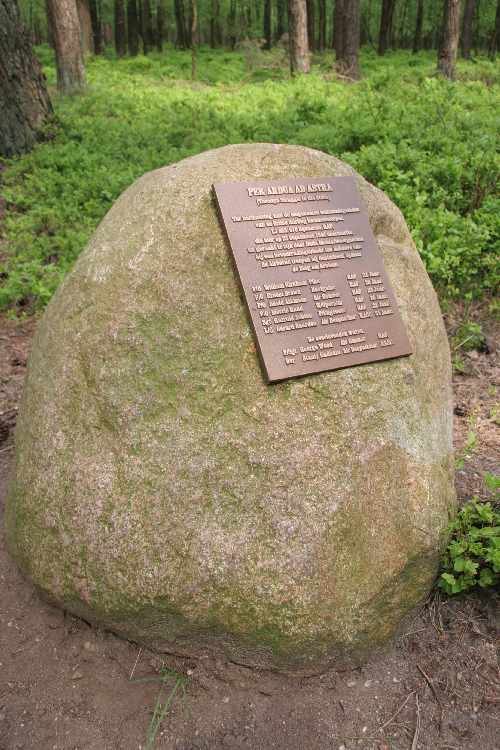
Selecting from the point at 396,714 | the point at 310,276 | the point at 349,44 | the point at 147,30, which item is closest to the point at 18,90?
the point at 310,276

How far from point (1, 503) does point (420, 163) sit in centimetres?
476

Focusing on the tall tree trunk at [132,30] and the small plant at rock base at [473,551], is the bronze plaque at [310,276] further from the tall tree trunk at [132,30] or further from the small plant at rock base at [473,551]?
the tall tree trunk at [132,30]

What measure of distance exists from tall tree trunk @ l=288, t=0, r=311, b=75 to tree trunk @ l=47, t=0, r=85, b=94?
4342 mm

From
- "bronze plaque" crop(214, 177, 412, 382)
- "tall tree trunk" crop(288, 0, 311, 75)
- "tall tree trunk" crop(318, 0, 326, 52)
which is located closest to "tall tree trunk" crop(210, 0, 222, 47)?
"tall tree trunk" crop(318, 0, 326, 52)

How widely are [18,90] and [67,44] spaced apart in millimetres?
3531

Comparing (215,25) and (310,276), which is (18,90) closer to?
(310,276)

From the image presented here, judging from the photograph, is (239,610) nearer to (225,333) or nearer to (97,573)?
(97,573)

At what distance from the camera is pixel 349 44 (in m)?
12.8

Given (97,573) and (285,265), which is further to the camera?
(285,265)

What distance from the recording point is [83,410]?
2.54 m

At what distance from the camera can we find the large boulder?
Answer: 93.0 inches

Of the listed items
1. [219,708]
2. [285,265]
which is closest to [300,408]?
[285,265]

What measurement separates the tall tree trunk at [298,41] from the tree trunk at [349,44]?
78 cm

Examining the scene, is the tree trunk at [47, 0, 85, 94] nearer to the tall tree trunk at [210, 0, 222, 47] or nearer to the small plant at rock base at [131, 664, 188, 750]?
the small plant at rock base at [131, 664, 188, 750]
